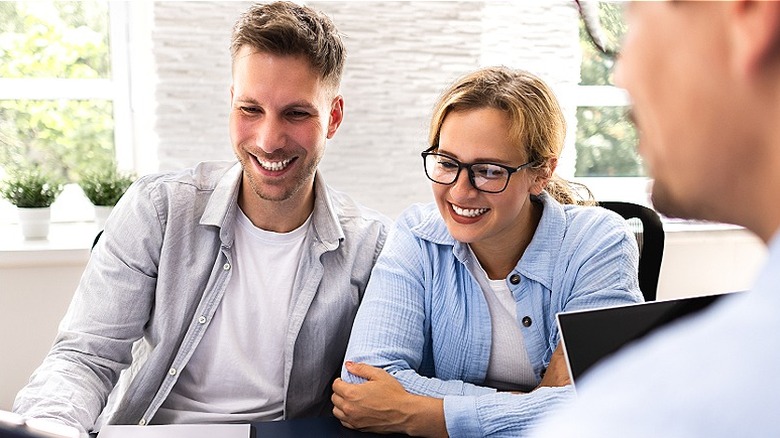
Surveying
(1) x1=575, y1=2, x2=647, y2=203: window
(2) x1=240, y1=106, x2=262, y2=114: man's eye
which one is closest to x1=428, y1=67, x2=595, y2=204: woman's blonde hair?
(2) x1=240, y1=106, x2=262, y2=114: man's eye

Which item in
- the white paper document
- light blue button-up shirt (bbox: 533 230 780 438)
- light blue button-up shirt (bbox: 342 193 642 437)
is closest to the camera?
light blue button-up shirt (bbox: 533 230 780 438)

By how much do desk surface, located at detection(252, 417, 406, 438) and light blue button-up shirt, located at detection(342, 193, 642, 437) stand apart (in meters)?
0.12

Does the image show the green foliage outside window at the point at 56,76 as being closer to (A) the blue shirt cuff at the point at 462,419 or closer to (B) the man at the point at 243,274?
(B) the man at the point at 243,274

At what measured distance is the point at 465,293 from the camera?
167 centimetres

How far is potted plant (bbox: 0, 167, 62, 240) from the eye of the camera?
2.85 m

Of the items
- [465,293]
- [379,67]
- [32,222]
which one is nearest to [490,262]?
[465,293]

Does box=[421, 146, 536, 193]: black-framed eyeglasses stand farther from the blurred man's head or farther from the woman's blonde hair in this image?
the blurred man's head

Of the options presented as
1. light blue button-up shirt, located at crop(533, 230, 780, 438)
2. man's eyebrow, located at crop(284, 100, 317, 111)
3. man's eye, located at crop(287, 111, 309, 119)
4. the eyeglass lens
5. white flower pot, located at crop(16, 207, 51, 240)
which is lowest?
white flower pot, located at crop(16, 207, 51, 240)

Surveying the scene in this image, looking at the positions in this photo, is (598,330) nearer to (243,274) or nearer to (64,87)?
(243,274)

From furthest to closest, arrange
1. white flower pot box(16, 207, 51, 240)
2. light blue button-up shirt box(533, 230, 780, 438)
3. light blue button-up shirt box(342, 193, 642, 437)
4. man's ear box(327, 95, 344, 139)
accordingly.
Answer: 1. white flower pot box(16, 207, 51, 240)
2. man's ear box(327, 95, 344, 139)
3. light blue button-up shirt box(342, 193, 642, 437)
4. light blue button-up shirt box(533, 230, 780, 438)

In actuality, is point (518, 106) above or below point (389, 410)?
above

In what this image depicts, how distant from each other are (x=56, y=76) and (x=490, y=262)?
211 centimetres

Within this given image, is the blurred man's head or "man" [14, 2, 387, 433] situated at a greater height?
the blurred man's head

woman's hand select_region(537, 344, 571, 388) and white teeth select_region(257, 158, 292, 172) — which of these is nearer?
woman's hand select_region(537, 344, 571, 388)
